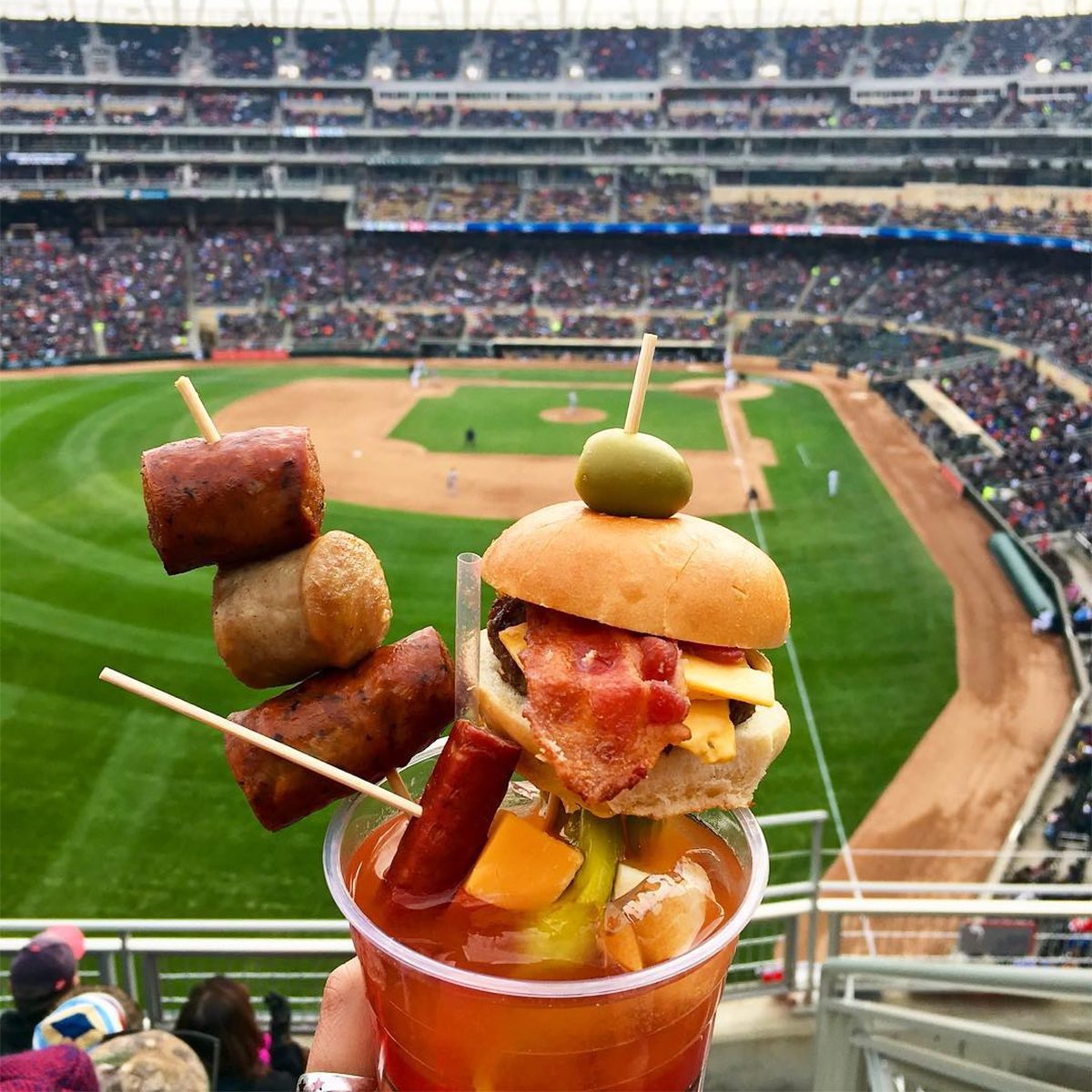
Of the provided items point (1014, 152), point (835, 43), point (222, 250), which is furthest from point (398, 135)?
point (1014, 152)

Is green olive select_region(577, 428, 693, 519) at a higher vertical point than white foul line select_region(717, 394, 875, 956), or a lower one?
higher

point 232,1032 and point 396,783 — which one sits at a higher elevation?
point 396,783

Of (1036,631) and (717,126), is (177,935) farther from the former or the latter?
(717,126)

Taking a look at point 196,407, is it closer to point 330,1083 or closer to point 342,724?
point 342,724

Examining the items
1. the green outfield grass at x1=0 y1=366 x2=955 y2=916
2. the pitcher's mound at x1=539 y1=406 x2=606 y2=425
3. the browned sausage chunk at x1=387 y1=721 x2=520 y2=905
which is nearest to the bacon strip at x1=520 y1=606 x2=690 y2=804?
the browned sausage chunk at x1=387 y1=721 x2=520 y2=905

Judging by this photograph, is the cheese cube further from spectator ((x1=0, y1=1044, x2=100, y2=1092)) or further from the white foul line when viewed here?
the white foul line

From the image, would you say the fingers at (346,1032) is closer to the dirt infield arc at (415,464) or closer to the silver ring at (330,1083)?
the silver ring at (330,1083)

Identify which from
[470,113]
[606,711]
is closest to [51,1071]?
[606,711]
